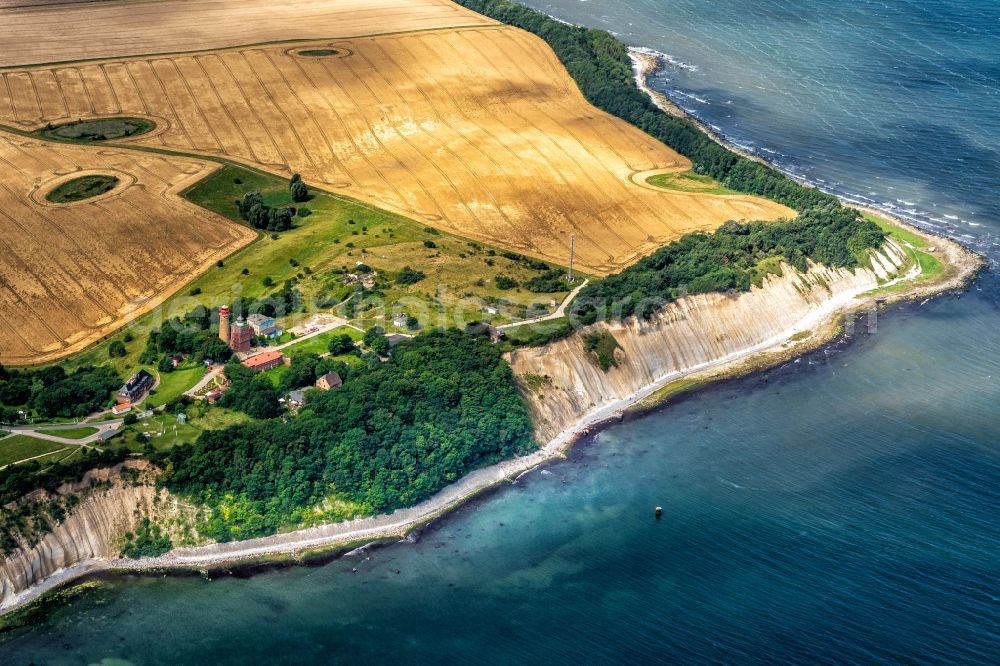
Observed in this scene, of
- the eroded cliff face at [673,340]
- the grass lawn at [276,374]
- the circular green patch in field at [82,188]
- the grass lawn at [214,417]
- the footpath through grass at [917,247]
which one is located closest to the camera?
the grass lawn at [214,417]

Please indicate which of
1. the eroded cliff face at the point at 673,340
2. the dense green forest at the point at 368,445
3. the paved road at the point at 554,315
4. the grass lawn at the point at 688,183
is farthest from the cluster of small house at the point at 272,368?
the grass lawn at the point at 688,183

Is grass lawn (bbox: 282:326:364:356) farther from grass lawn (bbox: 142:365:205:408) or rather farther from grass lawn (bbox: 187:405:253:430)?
grass lawn (bbox: 187:405:253:430)

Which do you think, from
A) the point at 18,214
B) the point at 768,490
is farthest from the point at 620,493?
the point at 18,214

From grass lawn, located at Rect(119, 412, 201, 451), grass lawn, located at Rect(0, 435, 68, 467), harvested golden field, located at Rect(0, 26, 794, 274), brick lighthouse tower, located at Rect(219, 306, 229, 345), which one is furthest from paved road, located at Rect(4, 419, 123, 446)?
harvested golden field, located at Rect(0, 26, 794, 274)

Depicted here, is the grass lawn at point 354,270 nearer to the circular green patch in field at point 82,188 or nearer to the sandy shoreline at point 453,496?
the circular green patch in field at point 82,188

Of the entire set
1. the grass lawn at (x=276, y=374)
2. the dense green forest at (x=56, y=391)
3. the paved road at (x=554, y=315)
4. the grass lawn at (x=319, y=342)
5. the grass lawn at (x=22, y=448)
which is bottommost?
the grass lawn at (x=22, y=448)

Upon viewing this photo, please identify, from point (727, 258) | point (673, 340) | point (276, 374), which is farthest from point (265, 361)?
point (727, 258)
